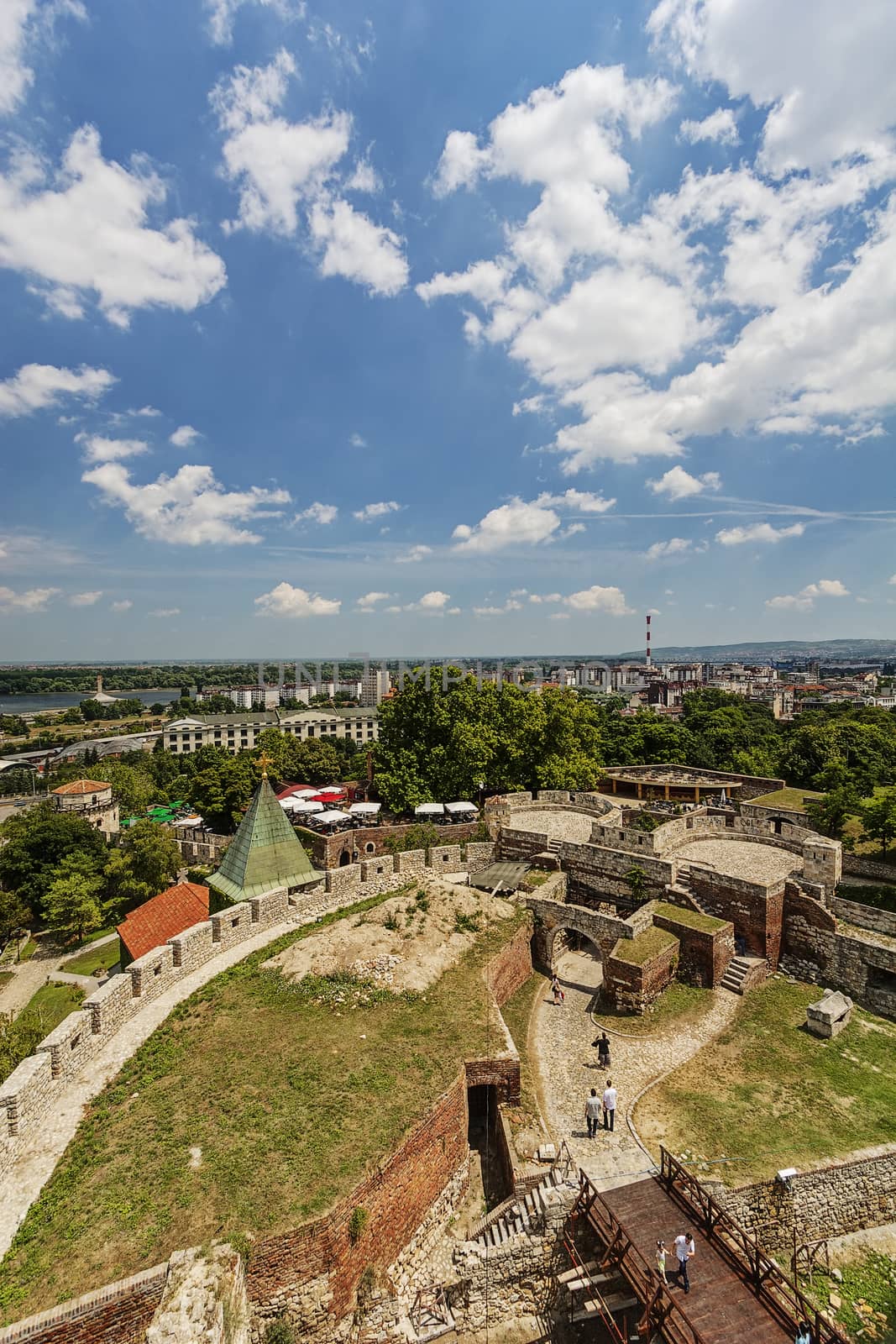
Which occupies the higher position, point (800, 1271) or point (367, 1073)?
point (367, 1073)

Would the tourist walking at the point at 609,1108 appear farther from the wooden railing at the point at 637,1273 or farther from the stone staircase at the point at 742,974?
the stone staircase at the point at 742,974

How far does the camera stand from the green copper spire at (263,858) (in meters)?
18.0

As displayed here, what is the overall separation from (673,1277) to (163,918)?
15.0m

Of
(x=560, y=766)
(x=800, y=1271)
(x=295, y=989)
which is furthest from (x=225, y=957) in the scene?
(x=560, y=766)

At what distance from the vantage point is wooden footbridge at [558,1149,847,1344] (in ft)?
25.3

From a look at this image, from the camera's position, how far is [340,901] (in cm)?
1855

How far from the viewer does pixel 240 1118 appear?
9508 millimetres

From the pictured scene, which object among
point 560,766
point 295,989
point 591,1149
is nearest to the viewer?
point 591,1149

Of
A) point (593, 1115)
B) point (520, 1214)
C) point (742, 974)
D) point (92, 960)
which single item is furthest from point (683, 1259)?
point (92, 960)

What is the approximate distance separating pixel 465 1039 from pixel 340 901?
747 cm

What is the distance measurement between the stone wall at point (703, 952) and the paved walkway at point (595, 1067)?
19.0 inches

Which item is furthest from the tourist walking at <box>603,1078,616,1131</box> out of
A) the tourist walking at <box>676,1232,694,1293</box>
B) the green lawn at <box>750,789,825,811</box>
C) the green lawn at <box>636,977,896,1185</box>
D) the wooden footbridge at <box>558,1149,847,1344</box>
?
the green lawn at <box>750,789,825,811</box>

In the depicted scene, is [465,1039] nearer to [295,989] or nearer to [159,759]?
[295,989]

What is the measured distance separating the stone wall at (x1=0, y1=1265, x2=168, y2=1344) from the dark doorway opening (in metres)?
6.00
